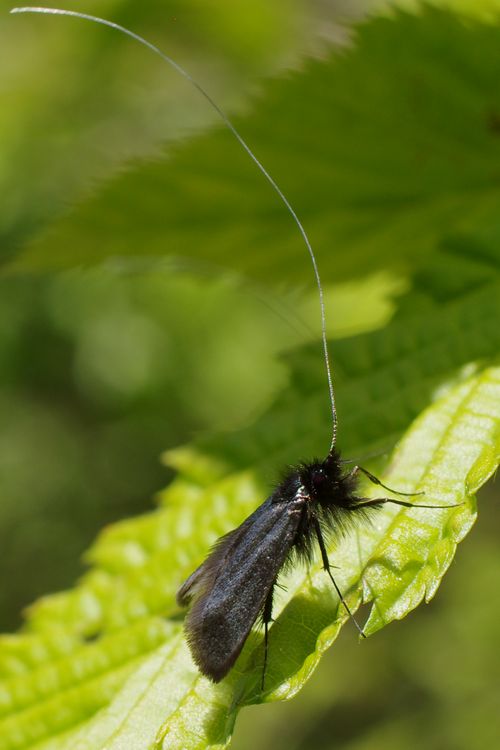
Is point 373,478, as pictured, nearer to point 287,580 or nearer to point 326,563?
point 326,563

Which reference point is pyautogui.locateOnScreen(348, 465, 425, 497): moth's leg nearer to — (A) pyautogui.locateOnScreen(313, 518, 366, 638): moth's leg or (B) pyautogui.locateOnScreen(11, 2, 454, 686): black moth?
(B) pyautogui.locateOnScreen(11, 2, 454, 686): black moth

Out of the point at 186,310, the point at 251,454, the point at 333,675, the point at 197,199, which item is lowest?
the point at 333,675

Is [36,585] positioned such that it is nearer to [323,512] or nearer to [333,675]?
[333,675]

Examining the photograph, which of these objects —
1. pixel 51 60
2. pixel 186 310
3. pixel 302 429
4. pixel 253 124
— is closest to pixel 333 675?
pixel 186 310

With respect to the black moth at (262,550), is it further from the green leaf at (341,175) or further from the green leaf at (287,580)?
the green leaf at (341,175)

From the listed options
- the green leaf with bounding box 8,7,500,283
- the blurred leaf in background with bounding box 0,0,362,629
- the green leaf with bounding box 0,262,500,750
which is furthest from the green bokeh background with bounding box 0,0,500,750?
the green leaf with bounding box 0,262,500,750

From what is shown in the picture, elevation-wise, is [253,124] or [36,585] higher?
[253,124]

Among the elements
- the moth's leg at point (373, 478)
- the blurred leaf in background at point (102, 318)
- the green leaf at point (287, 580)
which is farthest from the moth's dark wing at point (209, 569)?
the blurred leaf in background at point (102, 318)
